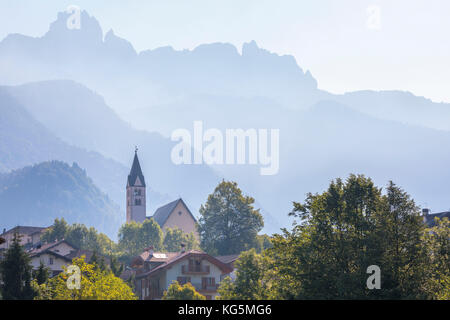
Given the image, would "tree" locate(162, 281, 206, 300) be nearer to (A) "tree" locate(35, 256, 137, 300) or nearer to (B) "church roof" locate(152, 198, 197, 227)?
(A) "tree" locate(35, 256, 137, 300)

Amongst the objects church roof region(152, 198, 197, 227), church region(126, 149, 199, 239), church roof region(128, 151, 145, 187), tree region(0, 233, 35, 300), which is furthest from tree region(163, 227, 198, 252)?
tree region(0, 233, 35, 300)

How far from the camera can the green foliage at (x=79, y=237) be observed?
505ft

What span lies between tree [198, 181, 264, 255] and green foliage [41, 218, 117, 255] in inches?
1438

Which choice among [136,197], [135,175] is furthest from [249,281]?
[136,197]

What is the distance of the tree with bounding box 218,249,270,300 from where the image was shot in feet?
186

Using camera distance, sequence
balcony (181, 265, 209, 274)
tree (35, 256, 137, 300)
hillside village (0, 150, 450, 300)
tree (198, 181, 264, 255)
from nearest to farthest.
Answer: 1. tree (35, 256, 137, 300)
2. hillside village (0, 150, 450, 300)
3. balcony (181, 265, 209, 274)
4. tree (198, 181, 264, 255)

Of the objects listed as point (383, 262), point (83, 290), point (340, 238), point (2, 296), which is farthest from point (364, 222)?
point (2, 296)

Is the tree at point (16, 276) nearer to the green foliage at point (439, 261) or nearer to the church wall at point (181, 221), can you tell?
the green foliage at point (439, 261)

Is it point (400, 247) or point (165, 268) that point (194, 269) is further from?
point (400, 247)

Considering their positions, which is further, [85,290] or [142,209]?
[142,209]

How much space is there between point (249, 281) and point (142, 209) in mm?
122752

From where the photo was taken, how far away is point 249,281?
2296 inches
